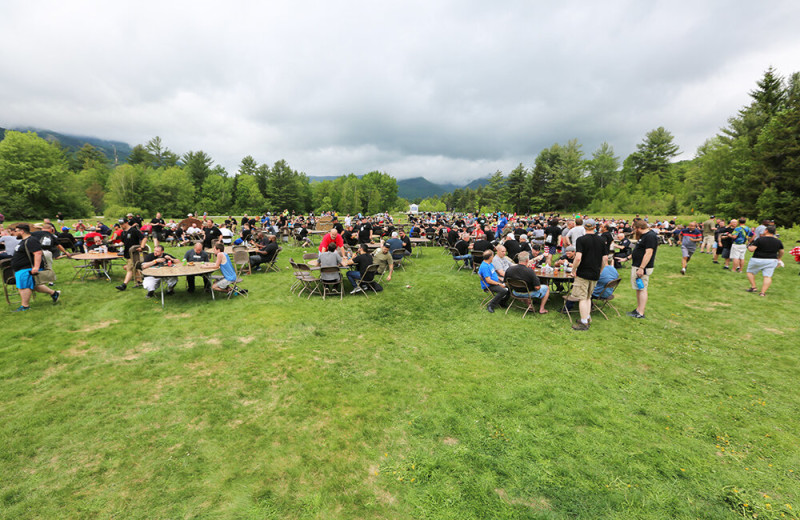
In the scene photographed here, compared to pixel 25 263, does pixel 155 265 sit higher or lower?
lower

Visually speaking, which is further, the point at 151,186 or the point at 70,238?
the point at 151,186

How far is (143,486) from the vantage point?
2.80 metres

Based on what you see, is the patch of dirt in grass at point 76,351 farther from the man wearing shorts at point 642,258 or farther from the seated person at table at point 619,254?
the seated person at table at point 619,254

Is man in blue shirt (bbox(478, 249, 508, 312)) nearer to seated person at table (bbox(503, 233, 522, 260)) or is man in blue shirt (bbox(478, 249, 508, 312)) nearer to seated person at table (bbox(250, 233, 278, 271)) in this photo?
seated person at table (bbox(503, 233, 522, 260))

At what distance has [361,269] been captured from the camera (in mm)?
8688

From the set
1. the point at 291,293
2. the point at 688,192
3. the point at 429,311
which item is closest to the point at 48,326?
the point at 291,293

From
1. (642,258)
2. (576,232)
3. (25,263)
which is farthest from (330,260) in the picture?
(576,232)

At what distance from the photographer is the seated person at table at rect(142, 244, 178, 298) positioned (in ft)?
25.8

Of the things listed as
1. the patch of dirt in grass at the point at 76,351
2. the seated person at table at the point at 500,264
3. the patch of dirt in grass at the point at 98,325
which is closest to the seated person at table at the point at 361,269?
the seated person at table at the point at 500,264

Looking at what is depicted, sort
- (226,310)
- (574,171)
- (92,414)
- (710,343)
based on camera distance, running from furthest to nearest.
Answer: (574,171), (226,310), (710,343), (92,414)

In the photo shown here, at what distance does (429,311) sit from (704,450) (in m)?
5.15

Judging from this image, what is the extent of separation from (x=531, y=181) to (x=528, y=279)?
193 feet

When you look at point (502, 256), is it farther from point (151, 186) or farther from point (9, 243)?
point (151, 186)

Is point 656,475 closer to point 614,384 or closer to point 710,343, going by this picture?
point 614,384
